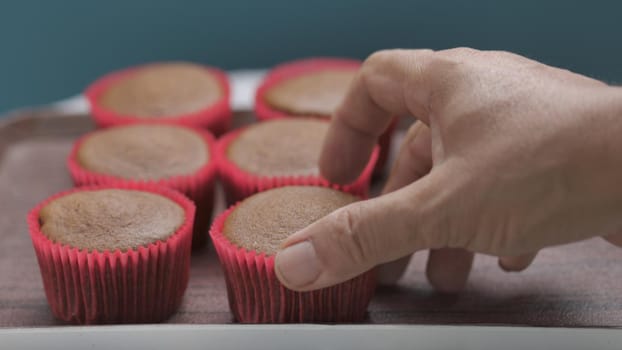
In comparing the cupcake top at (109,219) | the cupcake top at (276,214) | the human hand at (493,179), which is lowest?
the cupcake top at (109,219)

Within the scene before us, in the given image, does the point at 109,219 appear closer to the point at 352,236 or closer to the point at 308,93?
the point at 352,236

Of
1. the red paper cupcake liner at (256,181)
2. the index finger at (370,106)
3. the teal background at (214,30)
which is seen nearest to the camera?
the index finger at (370,106)

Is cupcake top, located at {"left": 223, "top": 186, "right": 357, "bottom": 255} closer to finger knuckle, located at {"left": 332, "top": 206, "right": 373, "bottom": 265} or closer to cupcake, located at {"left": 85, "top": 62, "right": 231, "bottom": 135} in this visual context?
finger knuckle, located at {"left": 332, "top": 206, "right": 373, "bottom": 265}

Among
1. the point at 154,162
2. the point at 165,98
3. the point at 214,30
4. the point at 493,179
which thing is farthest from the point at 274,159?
the point at 214,30

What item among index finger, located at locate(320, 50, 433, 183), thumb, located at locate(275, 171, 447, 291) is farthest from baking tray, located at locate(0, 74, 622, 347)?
index finger, located at locate(320, 50, 433, 183)

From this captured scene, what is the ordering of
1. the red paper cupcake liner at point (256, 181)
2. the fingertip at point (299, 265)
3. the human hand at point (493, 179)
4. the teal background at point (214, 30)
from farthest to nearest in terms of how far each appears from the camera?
1. the teal background at point (214, 30)
2. the red paper cupcake liner at point (256, 181)
3. the fingertip at point (299, 265)
4. the human hand at point (493, 179)

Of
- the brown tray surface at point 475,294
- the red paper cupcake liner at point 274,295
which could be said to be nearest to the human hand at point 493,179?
the red paper cupcake liner at point 274,295

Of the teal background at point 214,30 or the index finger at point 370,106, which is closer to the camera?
the index finger at point 370,106

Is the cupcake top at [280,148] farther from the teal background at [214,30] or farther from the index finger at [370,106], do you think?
the teal background at [214,30]
